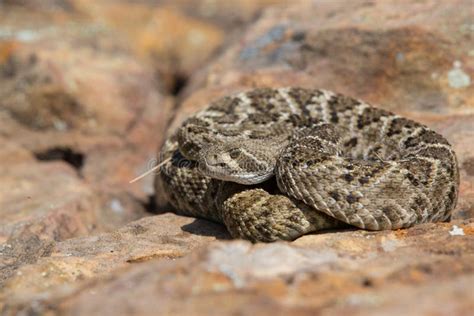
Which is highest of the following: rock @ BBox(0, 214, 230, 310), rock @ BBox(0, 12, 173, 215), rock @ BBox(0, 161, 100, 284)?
rock @ BBox(0, 12, 173, 215)

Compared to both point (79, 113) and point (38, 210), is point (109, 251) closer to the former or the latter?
point (38, 210)

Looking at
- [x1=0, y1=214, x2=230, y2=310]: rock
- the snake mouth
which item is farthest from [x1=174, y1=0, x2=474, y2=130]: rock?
the snake mouth

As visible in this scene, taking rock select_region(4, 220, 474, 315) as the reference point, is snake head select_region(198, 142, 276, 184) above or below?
above

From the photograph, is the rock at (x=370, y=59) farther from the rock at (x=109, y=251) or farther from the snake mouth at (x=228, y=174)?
the snake mouth at (x=228, y=174)

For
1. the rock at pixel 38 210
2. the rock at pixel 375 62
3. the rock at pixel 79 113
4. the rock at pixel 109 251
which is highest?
the rock at pixel 375 62

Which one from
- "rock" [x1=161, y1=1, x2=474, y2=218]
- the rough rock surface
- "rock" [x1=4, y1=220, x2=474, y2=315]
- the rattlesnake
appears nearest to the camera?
"rock" [x1=4, y1=220, x2=474, y2=315]

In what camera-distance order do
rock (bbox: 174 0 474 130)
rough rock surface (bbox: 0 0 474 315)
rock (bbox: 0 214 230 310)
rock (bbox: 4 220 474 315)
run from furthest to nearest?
rock (bbox: 174 0 474 130), rock (bbox: 0 214 230 310), rough rock surface (bbox: 0 0 474 315), rock (bbox: 4 220 474 315)

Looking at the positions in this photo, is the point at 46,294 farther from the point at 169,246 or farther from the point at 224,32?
the point at 224,32

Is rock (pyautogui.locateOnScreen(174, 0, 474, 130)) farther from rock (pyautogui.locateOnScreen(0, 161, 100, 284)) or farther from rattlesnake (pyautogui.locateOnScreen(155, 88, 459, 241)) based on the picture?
rock (pyautogui.locateOnScreen(0, 161, 100, 284))

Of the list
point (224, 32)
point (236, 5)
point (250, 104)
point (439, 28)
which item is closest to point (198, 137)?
point (250, 104)

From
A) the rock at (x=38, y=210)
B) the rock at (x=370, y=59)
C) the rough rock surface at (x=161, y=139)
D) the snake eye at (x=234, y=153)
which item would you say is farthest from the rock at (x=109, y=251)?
the rock at (x=370, y=59)
